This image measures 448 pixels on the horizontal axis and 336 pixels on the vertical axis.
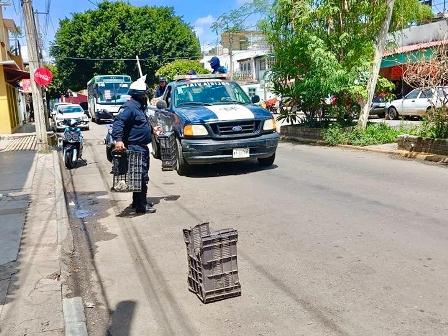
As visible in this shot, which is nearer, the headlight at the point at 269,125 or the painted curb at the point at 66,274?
the painted curb at the point at 66,274

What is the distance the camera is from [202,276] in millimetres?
4031

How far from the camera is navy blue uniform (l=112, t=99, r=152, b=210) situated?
268 inches

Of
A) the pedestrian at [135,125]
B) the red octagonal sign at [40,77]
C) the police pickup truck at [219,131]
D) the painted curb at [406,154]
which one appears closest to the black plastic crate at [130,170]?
the pedestrian at [135,125]

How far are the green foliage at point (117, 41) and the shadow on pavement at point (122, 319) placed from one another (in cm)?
4306

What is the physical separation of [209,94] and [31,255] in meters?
5.98

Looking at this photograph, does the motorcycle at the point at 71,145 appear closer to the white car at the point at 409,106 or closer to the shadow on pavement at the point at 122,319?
the shadow on pavement at the point at 122,319

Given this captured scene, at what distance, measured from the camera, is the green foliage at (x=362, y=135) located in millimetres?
13391

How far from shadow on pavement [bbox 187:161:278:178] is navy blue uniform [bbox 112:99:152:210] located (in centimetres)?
294

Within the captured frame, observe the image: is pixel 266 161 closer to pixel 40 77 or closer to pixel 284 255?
pixel 284 255

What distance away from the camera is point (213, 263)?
13.1 feet

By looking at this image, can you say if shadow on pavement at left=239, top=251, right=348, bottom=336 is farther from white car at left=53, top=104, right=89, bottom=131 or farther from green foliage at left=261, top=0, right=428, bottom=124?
white car at left=53, top=104, right=89, bottom=131

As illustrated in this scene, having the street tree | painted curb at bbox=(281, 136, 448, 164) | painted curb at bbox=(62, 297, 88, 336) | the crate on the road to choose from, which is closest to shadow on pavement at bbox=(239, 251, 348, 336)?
the crate on the road

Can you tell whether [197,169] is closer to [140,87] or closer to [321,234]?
[140,87]

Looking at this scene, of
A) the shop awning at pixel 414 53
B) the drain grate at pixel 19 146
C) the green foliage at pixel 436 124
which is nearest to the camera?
the green foliage at pixel 436 124
